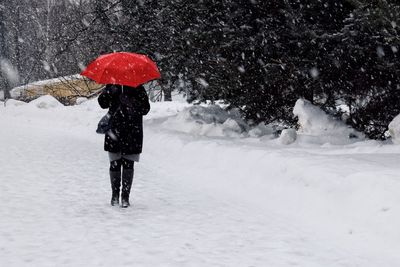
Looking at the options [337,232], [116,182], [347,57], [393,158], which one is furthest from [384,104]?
[116,182]

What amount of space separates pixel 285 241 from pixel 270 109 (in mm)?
7128

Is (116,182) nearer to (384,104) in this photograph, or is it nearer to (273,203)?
(273,203)

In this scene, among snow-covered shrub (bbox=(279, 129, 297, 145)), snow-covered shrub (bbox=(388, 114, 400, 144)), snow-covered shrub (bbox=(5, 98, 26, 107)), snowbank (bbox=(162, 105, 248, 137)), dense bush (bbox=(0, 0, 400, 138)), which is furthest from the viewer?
snow-covered shrub (bbox=(5, 98, 26, 107))

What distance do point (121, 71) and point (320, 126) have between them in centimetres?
570

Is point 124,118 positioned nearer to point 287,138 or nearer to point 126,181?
point 126,181

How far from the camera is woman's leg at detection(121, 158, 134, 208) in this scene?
6832 mm

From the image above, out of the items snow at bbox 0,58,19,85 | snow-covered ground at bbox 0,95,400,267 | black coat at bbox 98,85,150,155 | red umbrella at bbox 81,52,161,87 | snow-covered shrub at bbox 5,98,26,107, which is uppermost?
snow at bbox 0,58,19,85

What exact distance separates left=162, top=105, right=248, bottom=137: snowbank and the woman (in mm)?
5802

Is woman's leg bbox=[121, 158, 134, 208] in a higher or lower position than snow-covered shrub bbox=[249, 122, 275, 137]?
lower

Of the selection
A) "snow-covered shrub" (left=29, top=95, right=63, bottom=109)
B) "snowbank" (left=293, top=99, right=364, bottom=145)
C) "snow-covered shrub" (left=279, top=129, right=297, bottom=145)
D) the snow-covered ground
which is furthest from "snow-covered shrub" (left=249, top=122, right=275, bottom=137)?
"snow-covered shrub" (left=29, top=95, right=63, bottom=109)

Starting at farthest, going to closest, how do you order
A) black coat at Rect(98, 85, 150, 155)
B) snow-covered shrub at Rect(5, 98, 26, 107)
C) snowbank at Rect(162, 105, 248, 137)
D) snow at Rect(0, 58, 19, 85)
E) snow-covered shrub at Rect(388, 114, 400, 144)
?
snow at Rect(0, 58, 19, 85)
snow-covered shrub at Rect(5, 98, 26, 107)
snowbank at Rect(162, 105, 248, 137)
snow-covered shrub at Rect(388, 114, 400, 144)
black coat at Rect(98, 85, 150, 155)

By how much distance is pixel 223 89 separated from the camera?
12.0m

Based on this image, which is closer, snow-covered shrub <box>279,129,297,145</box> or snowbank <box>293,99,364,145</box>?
snow-covered shrub <box>279,129,297,145</box>

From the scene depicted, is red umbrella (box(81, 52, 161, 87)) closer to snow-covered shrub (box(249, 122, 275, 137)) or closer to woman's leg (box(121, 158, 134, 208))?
woman's leg (box(121, 158, 134, 208))
